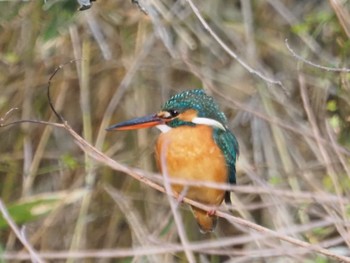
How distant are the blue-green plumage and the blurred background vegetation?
0.94 meters

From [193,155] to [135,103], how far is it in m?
1.34

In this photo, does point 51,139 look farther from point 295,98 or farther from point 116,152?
point 295,98

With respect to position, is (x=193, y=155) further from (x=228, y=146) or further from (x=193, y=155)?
(x=228, y=146)

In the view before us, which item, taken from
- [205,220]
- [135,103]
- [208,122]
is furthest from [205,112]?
[135,103]

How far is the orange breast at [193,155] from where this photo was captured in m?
2.50

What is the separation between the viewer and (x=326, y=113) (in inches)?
141

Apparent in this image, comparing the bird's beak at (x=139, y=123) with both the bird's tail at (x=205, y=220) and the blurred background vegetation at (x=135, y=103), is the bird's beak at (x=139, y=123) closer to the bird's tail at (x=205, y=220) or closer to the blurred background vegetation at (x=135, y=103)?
the bird's tail at (x=205, y=220)

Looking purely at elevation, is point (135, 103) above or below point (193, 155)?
below

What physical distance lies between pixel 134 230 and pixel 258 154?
1.90 ft

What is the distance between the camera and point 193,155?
252 cm

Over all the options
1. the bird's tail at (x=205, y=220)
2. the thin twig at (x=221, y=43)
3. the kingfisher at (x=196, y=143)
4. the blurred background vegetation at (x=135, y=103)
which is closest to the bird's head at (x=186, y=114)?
the kingfisher at (x=196, y=143)

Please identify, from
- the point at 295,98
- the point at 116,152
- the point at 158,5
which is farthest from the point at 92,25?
the point at 295,98

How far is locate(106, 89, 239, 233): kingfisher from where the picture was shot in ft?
8.22

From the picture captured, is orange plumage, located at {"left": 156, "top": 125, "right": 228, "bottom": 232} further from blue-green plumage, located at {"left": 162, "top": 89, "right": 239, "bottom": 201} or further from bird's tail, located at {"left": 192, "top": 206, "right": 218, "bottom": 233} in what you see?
bird's tail, located at {"left": 192, "top": 206, "right": 218, "bottom": 233}
